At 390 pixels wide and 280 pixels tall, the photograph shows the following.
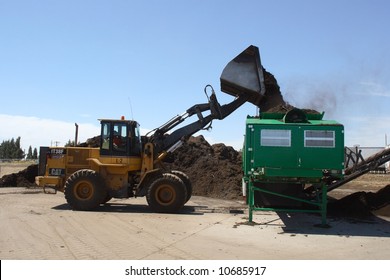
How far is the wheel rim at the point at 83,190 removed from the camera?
13617 millimetres

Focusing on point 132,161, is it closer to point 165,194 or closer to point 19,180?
point 165,194

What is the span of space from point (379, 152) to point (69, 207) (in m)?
10.4

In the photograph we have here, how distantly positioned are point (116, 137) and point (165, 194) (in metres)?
2.55

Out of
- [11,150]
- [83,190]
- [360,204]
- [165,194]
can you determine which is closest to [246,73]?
[165,194]

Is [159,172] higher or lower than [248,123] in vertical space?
lower

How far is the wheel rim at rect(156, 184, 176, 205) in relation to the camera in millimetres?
13422

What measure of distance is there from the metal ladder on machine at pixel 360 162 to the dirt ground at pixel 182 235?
1439mm

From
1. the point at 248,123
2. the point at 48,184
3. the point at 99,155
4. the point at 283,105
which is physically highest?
the point at 283,105

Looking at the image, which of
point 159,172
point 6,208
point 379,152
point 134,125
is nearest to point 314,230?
point 379,152

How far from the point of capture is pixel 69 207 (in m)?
14.2

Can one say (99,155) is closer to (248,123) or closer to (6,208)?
(6,208)

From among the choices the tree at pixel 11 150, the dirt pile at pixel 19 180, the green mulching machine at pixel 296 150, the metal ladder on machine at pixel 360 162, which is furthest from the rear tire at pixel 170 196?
the tree at pixel 11 150
